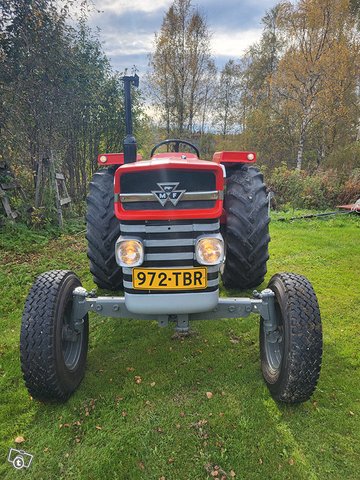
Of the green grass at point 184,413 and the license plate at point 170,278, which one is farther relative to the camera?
the license plate at point 170,278

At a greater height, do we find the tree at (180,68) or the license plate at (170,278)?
the tree at (180,68)

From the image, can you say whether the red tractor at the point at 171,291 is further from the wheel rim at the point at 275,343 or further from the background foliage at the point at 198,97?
the background foliage at the point at 198,97

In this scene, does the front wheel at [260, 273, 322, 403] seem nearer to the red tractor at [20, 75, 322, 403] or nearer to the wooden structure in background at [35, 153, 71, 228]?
the red tractor at [20, 75, 322, 403]

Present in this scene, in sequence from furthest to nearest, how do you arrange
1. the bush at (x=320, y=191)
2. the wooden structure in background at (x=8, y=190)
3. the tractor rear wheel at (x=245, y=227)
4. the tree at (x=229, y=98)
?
the tree at (x=229, y=98)
the bush at (x=320, y=191)
the wooden structure in background at (x=8, y=190)
the tractor rear wheel at (x=245, y=227)

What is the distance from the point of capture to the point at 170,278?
1.92m

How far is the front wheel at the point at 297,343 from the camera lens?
182 centimetres

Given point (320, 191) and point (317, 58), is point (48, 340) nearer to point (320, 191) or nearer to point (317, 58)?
point (320, 191)

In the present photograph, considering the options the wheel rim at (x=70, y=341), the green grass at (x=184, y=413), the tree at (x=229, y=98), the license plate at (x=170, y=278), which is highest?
the tree at (x=229, y=98)

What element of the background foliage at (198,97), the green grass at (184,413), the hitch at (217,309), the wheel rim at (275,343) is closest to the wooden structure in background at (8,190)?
the background foliage at (198,97)

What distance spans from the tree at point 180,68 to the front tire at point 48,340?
1563 centimetres

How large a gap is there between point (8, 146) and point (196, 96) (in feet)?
41.9

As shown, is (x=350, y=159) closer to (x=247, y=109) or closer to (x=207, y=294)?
(x=247, y=109)

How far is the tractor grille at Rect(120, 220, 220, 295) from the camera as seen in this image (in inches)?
76.3

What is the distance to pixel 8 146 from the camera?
17.7ft
